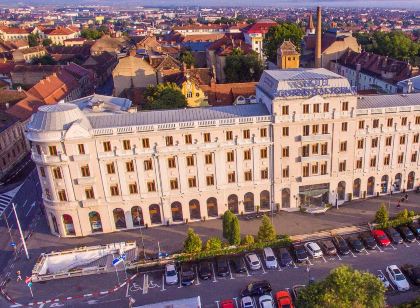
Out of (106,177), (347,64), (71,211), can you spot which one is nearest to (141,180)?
(106,177)

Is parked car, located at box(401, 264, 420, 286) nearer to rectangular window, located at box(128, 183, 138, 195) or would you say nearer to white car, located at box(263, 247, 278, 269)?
white car, located at box(263, 247, 278, 269)

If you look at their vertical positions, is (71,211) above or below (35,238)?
above

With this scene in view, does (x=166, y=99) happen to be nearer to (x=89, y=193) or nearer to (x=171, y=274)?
(x=89, y=193)

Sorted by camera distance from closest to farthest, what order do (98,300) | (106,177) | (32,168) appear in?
(98,300) → (106,177) → (32,168)

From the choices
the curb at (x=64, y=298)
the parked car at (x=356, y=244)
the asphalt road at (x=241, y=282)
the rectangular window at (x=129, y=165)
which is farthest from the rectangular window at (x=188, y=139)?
the parked car at (x=356, y=244)

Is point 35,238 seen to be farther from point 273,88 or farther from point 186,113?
point 273,88

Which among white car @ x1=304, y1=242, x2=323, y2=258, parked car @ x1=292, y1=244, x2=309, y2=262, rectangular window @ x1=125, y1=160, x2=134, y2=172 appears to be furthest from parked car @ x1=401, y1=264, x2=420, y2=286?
rectangular window @ x1=125, y1=160, x2=134, y2=172

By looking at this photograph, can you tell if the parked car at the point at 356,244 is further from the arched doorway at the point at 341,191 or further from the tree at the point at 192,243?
the tree at the point at 192,243
